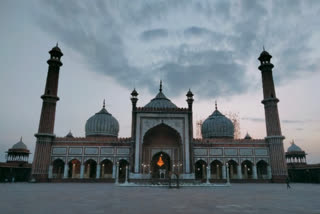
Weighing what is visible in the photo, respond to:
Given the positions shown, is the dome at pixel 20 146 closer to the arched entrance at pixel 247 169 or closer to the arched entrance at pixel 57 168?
the arched entrance at pixel 57 168

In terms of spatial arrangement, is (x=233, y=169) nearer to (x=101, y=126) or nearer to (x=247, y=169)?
(x=247, y=169)

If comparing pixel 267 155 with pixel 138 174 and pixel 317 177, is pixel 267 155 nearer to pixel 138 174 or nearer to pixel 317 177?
pixel 317 177

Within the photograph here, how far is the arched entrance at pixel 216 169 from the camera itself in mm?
38438

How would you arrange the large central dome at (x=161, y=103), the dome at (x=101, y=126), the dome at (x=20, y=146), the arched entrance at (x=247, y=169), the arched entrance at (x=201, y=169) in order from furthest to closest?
the dome at (x=20, y=146) → the dome at (x=101, y=126) → the large central dome at (x=161, y=103) → the arched entrance at (x=201, y=169) → the arched entrance at (x=247, y=169)

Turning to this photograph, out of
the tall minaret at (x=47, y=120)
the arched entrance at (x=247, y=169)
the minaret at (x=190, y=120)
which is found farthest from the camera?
the arched entrance at (x=247, y=169)

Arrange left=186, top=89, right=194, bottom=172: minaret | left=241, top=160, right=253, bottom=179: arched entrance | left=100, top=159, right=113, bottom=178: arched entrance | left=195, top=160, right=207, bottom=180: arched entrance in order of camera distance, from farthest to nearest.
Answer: left=195, top=160, right=207, bottom=180: arched entrance
left=241, top=160, right=253, bottom=179: arched entrance
left=100, top=159, right=113, bottom=178: arched entrance
left=186, top=89, right=194, bottom=172: minaret

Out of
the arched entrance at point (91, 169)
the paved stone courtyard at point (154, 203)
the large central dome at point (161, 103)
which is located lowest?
the paved stone courtyard at point (154, 203)

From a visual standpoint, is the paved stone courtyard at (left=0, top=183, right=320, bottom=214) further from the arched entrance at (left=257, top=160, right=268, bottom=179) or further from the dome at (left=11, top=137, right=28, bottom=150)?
the dome at (left=11, top=137, right=28, bottom=150)

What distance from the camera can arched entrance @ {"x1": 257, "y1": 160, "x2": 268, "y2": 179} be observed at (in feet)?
125

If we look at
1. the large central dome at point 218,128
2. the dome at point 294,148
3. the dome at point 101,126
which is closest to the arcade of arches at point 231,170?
the large central dome at point 218,128

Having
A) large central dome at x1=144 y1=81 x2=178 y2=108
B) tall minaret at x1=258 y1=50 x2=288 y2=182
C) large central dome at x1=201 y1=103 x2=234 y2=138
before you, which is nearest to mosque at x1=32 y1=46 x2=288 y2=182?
tall minaret at x1=258 y1=50 x2=288 y2=182

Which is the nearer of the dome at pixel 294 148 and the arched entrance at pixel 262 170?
the arched entrance at pixel 262 170

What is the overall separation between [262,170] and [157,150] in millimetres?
18092

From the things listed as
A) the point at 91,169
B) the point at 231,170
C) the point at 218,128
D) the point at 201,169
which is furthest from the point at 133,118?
the point at 231,170
